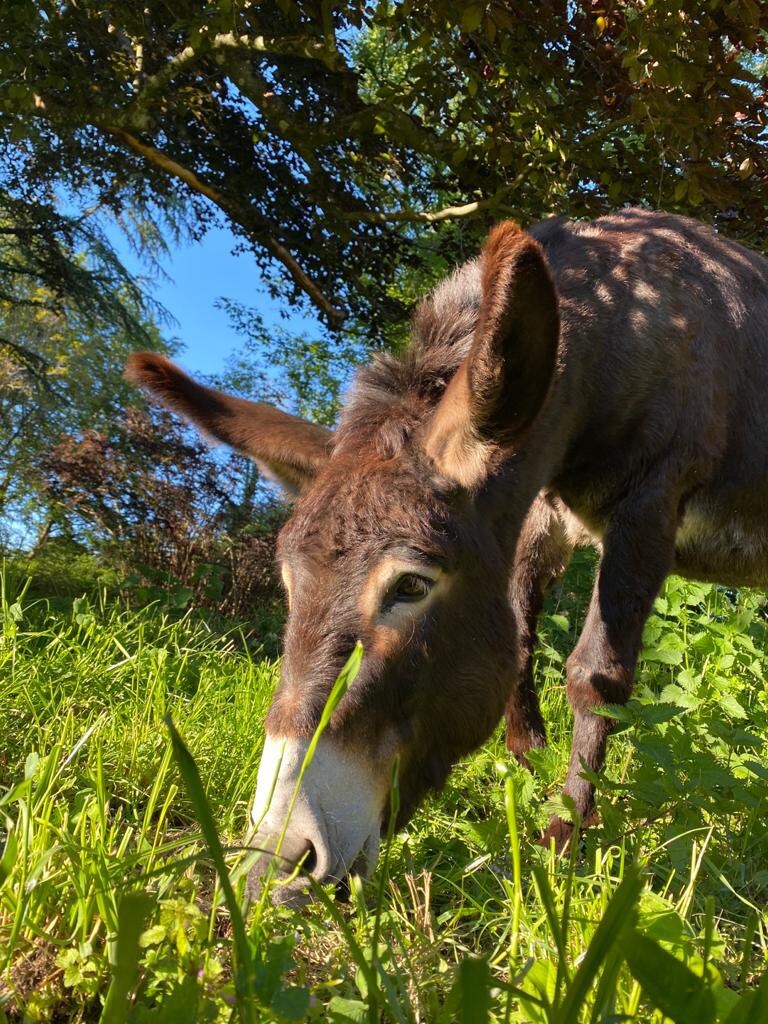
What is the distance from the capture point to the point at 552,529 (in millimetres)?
3633

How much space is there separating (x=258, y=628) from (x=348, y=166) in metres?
5.07

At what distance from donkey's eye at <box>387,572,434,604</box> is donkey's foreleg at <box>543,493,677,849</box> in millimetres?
981

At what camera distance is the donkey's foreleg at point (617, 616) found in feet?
8.68

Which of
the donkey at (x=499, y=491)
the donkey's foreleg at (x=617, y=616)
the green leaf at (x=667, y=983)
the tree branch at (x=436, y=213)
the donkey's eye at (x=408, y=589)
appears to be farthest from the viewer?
the tree branch at (x=436, y=213)

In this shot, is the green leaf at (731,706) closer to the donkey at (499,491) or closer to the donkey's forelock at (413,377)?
the donkey at (499,491)

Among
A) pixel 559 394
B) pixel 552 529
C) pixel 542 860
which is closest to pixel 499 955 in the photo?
pixel 542 860

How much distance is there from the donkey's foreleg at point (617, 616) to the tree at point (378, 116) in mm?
2511

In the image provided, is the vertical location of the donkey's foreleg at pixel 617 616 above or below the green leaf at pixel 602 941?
above

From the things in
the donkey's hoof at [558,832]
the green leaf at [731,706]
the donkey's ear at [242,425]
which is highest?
the donkey's ear at [242,425]

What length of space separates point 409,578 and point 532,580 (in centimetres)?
175

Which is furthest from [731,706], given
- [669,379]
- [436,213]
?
[436,213]

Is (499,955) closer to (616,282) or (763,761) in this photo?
(763,761)

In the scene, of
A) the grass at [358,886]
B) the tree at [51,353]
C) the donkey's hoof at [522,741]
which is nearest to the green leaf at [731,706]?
the grass at [358,886]

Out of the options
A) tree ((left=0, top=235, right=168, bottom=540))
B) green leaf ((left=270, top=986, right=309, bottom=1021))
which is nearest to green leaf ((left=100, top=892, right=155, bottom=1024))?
green leaf ((left=270, top=986, right=309, bottom=1021))
